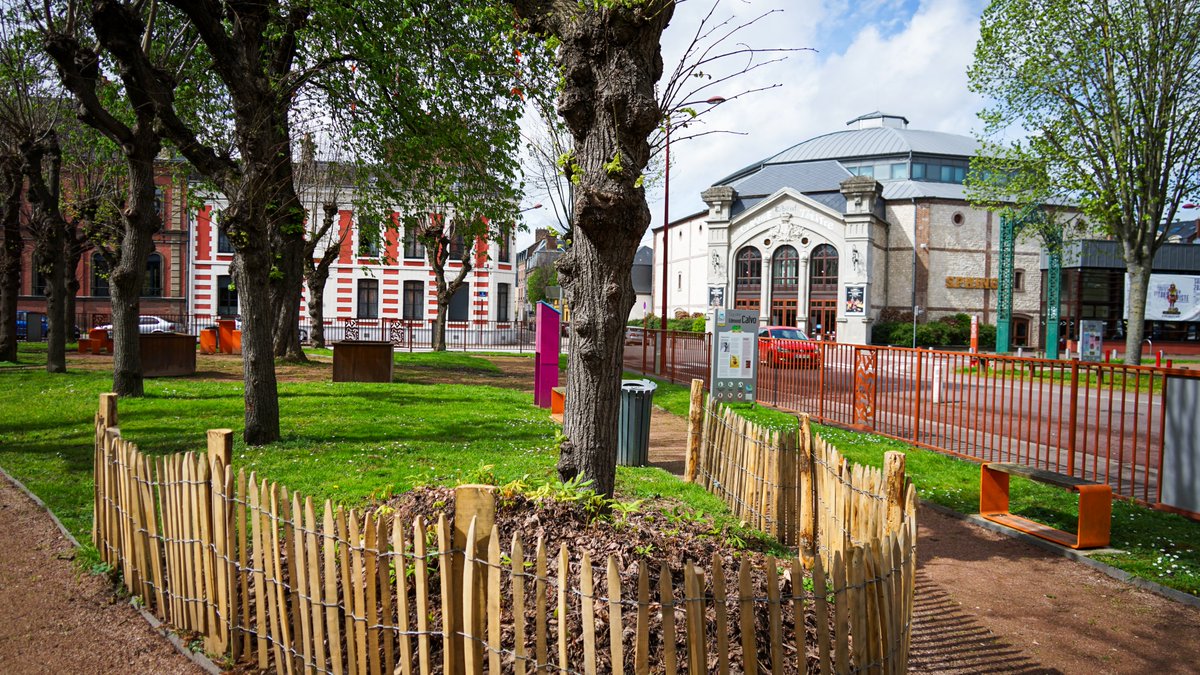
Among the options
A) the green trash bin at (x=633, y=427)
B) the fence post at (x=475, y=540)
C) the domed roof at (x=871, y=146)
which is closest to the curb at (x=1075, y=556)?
the green trash bin at (x=633, y=427)

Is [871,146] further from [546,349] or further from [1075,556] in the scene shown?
[1075,556]

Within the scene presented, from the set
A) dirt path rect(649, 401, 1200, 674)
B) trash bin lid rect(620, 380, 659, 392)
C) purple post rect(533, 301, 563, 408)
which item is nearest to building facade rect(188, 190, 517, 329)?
purple post rect(533, 301, 563, 408)

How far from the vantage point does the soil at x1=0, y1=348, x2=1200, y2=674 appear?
4211 mm

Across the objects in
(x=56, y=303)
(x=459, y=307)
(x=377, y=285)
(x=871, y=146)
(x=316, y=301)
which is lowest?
(x=56, y=303)

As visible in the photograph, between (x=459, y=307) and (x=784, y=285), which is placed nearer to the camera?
(x=459, y=307)

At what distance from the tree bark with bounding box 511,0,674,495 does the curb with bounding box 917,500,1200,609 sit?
394 centimetres

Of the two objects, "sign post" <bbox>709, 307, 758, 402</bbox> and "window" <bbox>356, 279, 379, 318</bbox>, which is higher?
"window" <bbox>356, 279, 379, 318</bbox>

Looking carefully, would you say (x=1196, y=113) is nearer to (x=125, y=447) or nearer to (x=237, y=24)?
(x=237, y=24)

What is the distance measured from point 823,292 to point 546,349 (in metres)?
Result: 41.6

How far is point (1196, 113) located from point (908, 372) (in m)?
17.3

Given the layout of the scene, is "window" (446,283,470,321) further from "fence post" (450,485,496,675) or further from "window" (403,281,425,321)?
"fence post" (450,485,496,675)

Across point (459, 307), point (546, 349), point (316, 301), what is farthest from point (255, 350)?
point (459, 307)

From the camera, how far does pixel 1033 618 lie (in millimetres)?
4973

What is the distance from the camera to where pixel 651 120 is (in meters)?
5.00
